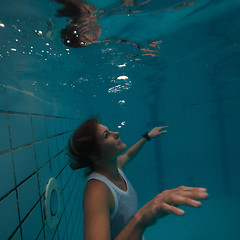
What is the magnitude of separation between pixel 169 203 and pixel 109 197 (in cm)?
74

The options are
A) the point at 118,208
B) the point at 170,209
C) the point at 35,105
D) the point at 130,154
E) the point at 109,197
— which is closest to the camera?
the point at 170,209

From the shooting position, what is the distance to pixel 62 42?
158 inches

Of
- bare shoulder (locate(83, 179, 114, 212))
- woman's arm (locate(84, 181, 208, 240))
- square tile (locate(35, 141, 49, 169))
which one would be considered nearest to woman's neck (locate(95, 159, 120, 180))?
bare shoulder (locate(83, 179, 114, 212))

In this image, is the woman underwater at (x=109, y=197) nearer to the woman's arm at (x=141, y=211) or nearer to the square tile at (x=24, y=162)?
the woman's arm at (x=141, y=211)

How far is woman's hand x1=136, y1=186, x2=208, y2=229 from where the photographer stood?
4.44 feet

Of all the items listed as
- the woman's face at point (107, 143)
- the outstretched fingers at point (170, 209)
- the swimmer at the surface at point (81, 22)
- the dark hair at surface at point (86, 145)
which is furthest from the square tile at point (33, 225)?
the swimmer at the surface at point (81, 22)

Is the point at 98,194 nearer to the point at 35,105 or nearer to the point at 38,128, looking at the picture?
the point at 38,128

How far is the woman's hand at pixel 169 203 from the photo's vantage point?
1352 millimetres

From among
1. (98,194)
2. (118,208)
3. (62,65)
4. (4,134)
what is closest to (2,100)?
(4,134)

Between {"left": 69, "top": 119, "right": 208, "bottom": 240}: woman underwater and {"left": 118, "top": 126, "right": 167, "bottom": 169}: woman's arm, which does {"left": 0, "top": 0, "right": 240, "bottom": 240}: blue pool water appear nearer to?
{"left": 69, "top": 119, "right": 208, "bottom": 240}: woman underwater

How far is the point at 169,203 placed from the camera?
145cm

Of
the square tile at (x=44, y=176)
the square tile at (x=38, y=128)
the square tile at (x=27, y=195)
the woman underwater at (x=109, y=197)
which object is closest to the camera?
the woman underwater at (x=109, y=197)

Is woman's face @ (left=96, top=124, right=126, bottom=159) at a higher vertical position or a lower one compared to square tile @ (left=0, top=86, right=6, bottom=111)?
lower

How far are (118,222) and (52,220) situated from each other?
5.00 feet
